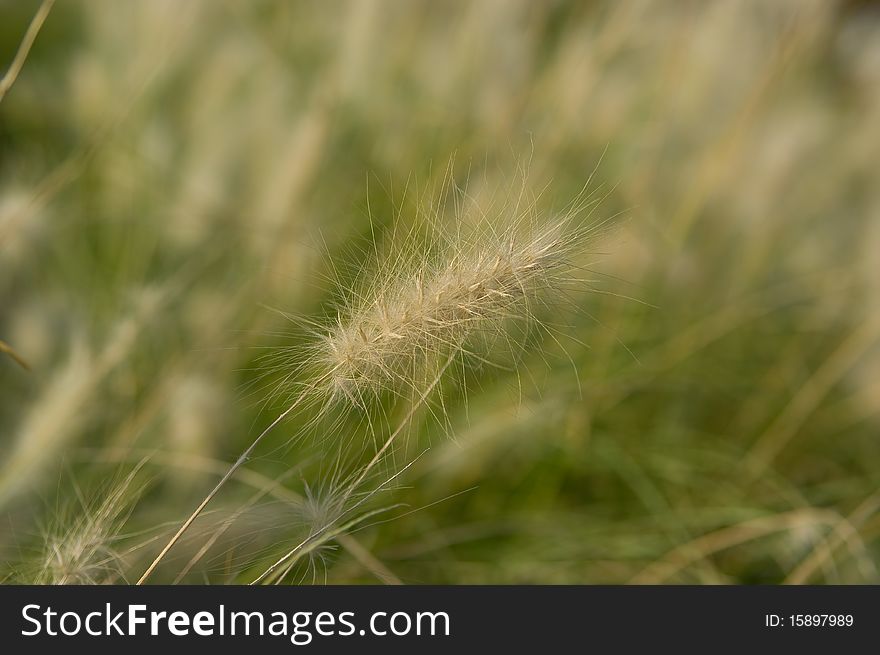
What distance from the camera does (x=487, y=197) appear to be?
107 cm

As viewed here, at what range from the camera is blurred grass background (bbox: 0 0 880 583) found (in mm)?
998

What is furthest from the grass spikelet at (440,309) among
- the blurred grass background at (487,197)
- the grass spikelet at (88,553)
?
the blurred grass background at (487,197)

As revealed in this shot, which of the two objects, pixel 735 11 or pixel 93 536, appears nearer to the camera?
pixel 93 536

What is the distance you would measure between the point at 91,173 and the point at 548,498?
2.54ft

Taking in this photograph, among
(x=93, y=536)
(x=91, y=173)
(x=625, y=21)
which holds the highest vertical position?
(x=625, y=21)

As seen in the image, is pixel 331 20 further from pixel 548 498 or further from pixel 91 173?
pixel 548 498

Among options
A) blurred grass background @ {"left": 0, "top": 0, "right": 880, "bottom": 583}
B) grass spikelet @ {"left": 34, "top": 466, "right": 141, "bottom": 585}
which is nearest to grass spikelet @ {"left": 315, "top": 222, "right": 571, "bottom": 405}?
grass spikelet @ {"left": 34, "top": 466, "right": 141, "bottom": 585}

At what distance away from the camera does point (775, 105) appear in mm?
1313

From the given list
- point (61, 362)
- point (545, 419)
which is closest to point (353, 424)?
point (545, 419)

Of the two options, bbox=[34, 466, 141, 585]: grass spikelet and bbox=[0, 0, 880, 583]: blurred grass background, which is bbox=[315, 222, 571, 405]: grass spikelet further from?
bbox=[0, 0, 880, 583]: blurred grass background

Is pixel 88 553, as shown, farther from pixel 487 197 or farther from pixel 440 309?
pixel 487 197

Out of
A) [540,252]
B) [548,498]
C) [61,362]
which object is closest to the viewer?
[540,252]

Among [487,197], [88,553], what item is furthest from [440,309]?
[487,197]

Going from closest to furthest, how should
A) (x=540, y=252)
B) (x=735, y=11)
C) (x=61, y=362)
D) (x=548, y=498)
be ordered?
1. (x=540, y=252)
2. (x=61, y=362)
3. (x=548, y=498)
4. (x=735, y=11)
